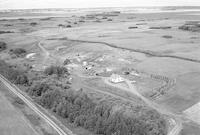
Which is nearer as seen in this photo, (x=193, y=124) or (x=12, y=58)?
(x=193, y=124)

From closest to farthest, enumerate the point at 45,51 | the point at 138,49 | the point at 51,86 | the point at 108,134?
the point at 108,134
the point at 51,86
the point at 138,49
the point at 45,51

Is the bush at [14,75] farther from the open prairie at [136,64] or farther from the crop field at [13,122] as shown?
the crop field at [13,122]

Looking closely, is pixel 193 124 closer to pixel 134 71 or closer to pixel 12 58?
pixel 134 71

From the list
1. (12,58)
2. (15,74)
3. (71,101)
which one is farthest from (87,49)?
(71,101)

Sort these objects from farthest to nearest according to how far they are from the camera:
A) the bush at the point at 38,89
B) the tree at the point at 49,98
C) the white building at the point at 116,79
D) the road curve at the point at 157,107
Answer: the white building at the point at 116,79, the bush at the point at 38,89, the tree at the point at 49,98, the road curve at the point at 157,107

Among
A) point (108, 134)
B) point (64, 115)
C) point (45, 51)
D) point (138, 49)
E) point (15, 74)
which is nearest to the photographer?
point (108, 134)

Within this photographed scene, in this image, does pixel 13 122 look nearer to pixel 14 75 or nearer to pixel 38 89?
pixel 38 89

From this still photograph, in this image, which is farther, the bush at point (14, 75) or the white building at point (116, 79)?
the bush at point (14, 75)

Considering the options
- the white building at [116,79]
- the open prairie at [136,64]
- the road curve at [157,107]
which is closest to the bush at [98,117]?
the road curve at [157,107]

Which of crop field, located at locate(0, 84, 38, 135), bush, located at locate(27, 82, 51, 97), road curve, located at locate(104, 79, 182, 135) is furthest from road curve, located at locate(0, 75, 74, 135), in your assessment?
road curve, located at locate(104, 79, 182, 135)

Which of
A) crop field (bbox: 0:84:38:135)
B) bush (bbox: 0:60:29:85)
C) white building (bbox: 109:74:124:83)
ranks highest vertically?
white building (bbox: 109:74:124:83)

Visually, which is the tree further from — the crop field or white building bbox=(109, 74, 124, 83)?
white building bbox=(109, 74, 124, 83)
